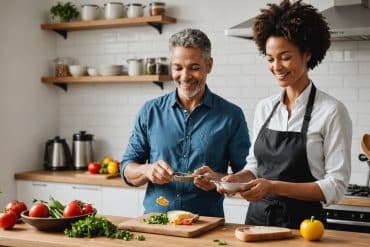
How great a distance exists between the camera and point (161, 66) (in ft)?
17.3

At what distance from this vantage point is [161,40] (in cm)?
546

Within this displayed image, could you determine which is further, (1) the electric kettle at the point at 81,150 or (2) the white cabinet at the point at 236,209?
(1) the electric kettle at the point at 81,150

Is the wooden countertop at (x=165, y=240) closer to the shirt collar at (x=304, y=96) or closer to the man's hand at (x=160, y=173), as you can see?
the man's hand at (x=160, y=173)

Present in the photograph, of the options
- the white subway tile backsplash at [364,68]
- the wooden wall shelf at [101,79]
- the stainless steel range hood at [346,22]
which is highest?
the stainless steel range hood at [346,22]

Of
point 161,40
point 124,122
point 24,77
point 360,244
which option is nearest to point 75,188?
point 124,122

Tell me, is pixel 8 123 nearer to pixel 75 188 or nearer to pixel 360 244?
pixel 75 188

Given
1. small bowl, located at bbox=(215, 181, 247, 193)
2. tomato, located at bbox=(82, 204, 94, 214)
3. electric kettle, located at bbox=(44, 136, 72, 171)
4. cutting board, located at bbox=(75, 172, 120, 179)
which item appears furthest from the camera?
electric kettle, located at bbox=(44, 136, 72, 171)

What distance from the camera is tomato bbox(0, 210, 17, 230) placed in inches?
109

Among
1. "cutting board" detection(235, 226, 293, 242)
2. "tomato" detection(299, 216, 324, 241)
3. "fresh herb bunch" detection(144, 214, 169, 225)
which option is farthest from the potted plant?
"tomato" detection(299, 216, 324, 241)

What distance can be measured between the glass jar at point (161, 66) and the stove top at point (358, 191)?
6.30 feet

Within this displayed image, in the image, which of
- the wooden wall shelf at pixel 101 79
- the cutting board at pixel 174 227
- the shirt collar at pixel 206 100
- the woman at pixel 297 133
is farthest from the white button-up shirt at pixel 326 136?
the wooden wall shelf at pixel 101 79

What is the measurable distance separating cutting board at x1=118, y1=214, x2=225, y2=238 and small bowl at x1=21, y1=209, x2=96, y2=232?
0.80ft

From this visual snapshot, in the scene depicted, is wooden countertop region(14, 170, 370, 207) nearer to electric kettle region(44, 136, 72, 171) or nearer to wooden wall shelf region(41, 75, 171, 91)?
electric kettle region(44, 136, 72, 171)

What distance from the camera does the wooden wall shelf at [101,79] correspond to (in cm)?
527
